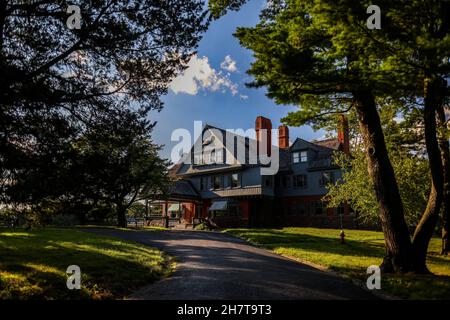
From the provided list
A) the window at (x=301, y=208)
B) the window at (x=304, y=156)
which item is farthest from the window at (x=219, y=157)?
the window at (x=301, y=208)

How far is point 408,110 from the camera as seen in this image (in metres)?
15.6

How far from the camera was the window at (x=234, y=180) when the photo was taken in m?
37.7

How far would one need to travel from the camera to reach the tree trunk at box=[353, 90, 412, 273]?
400 inches

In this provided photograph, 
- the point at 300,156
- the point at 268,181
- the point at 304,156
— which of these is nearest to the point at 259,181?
the point at 268,181

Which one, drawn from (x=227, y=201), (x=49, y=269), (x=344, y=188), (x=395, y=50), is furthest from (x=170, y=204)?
(x=395, y=50)

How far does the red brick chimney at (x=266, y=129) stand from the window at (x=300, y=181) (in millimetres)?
4262

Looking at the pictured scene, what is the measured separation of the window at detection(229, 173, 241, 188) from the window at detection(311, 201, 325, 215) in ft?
28.3

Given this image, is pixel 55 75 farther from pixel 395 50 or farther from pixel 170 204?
pixel 170 204

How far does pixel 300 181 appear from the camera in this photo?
38.7 metres

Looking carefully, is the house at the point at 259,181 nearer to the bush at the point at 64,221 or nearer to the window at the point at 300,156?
the window at the point at 300,156

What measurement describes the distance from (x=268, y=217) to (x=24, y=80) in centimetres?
3366

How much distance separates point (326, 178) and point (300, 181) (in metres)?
3.25

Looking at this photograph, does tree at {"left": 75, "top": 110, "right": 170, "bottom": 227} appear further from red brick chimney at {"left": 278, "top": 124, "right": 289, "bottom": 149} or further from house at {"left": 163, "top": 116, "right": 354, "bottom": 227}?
red brick chimney at {"left": 278, "top": 124, "right": 289, "bottom": 149}

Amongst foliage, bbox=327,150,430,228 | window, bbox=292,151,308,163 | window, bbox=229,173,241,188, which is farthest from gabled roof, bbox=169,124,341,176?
foliage, bbox=327,150,430,228
